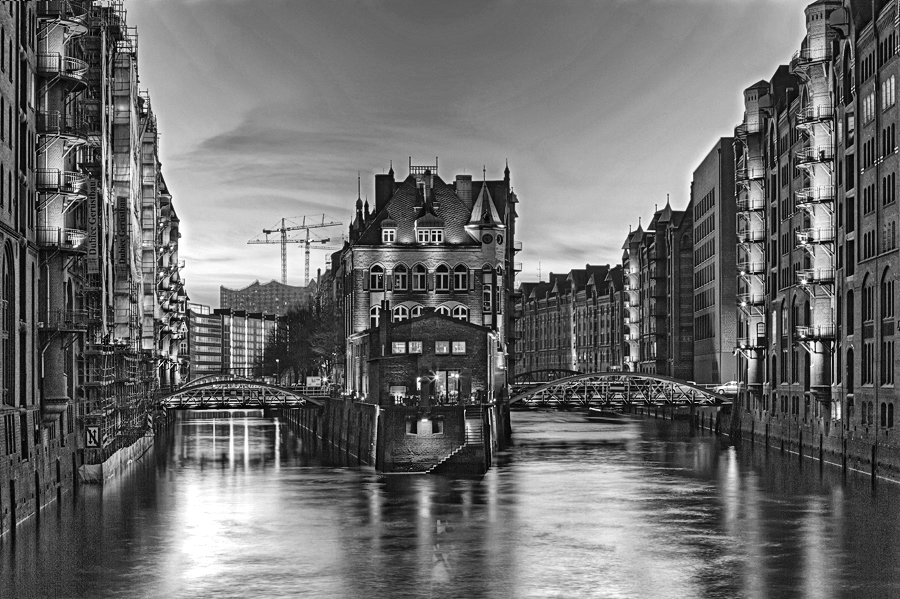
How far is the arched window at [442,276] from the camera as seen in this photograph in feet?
362

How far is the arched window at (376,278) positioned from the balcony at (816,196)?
37202 millimetres

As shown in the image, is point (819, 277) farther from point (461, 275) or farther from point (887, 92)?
point (461, 275)

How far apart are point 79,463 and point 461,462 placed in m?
20.4

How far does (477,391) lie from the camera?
8206 cm

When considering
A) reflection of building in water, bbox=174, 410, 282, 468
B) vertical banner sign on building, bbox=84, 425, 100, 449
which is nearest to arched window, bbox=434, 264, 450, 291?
reflection of building in water, bbox=174, 410, 282, 468

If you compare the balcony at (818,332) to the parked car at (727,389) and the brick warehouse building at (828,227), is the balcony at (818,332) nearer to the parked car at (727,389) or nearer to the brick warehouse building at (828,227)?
the brick warehouse building at (828,227)

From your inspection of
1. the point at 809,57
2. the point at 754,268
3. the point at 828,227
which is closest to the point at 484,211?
the point at 754,268

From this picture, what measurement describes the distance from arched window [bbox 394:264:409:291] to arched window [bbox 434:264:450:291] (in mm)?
2280

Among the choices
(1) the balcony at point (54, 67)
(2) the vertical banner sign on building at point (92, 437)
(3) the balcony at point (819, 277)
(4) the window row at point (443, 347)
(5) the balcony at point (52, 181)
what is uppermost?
(1) the balcony at point (54, 67)

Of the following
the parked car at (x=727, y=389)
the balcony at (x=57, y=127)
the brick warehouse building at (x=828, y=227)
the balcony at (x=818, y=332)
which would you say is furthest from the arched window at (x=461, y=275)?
the balcony at (x=57, y=127)

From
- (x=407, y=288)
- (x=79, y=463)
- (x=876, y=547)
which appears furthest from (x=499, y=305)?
(x=876, y=547)

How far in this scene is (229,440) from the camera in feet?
378

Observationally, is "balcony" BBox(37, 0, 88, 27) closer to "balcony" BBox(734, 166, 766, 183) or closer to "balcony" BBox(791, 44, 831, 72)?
"balcony" BBox(791, 44, 831, 72)

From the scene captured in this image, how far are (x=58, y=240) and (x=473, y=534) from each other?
67.4 feet
